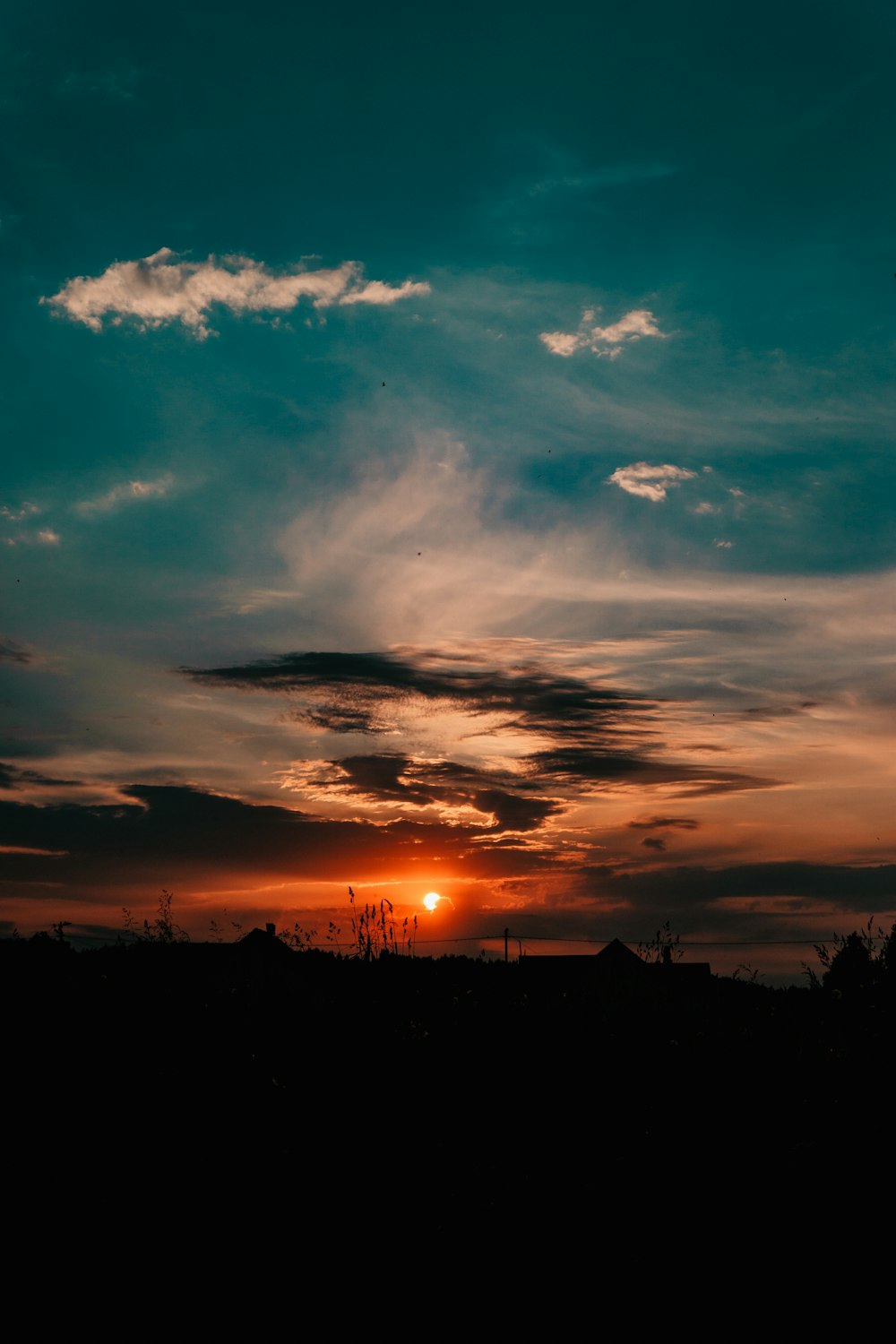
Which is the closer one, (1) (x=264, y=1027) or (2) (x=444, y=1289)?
(2) (x=444, y=1289)

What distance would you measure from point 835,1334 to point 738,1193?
1.07 m

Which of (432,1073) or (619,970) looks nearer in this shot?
(432,1073)

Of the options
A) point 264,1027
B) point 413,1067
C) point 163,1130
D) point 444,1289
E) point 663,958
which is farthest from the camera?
point 663,958

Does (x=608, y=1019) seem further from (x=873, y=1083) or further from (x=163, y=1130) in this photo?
(x=163, y=1130)

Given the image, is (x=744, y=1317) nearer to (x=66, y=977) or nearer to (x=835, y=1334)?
(x=835, y=1334)

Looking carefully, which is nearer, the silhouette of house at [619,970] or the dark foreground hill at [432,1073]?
the dark foreground hill at [432,1073]

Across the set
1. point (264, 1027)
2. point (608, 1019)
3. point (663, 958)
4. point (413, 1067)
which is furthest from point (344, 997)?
point (663, 958)

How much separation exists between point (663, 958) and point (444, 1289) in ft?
32.5

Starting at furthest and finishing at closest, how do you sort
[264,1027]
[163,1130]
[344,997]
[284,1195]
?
[344,997]
[264,1027]
[163,1130]
[284,1195]

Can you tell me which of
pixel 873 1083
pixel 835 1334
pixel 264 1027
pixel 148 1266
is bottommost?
pixel 835 1334

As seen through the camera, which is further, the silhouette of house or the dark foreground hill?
the silhouette of house

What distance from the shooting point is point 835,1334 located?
682cm

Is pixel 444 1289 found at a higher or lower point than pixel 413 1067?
lower

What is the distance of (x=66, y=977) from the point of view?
10680mm
